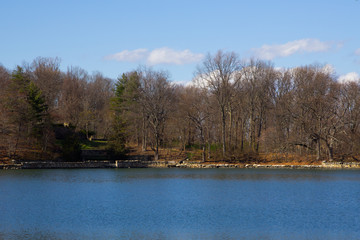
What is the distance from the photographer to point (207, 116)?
5869cm

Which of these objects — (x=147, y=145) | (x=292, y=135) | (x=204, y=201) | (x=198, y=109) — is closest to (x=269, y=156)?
(x=292, y=135)

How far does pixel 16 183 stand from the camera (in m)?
37.4

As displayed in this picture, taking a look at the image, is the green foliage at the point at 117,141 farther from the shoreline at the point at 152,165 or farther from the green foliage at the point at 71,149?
the green foliage at the point at 71,149

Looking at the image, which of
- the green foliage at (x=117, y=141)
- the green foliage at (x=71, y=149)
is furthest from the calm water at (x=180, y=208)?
the green foliage at (x=117, y=141)

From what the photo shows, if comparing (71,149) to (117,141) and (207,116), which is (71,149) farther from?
(207,116)

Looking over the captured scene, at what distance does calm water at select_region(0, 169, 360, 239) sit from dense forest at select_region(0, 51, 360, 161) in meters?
14.2

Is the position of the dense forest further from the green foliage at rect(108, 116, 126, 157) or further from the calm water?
the calm water

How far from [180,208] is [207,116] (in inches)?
1331

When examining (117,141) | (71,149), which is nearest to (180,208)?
(117,141)

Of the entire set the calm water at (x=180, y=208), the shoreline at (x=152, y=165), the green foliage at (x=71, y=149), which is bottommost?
the calm water at (x=180, y=208)

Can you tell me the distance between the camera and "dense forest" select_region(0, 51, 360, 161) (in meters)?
54.8

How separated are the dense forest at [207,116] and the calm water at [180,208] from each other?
14.2 metres

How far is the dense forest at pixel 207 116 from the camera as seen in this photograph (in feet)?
180

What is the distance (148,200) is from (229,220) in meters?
8.18
